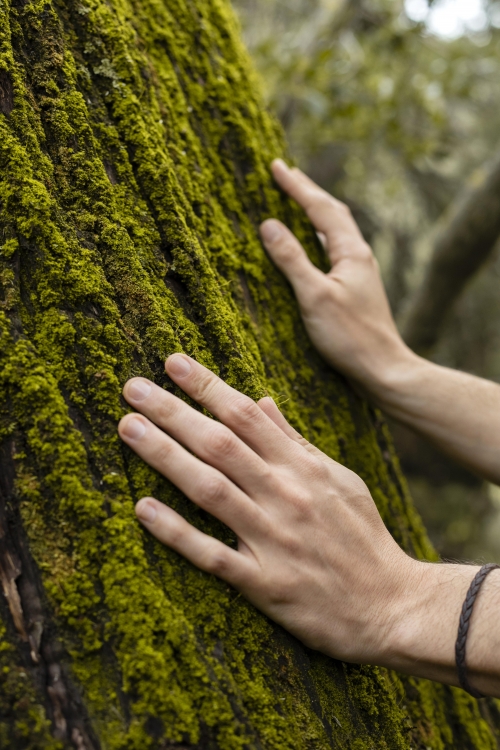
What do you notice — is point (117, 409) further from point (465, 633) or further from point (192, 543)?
point (465, 633)

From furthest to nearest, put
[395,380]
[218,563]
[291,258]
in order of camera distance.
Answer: [395,380]
[291,258]
[218,563]

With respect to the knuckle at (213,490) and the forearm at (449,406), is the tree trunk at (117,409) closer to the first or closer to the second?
the knuckle at (213,490)

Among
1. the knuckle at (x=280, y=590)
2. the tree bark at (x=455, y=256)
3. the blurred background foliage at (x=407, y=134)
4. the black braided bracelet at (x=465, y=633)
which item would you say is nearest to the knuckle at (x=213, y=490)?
the knuckle at (x=280, y=590)

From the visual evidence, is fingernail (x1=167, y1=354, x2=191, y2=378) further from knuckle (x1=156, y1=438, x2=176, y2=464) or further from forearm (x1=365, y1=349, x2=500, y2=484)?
forearm (x1=365, y1=349, x2=500, y2=484)

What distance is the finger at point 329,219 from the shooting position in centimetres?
243

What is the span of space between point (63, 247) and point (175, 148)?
0.71 meters

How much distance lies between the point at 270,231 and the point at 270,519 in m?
1.29

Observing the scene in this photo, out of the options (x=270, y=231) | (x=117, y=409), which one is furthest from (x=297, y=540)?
(x=270, y=231)

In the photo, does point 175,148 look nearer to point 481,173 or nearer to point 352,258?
point 352,258

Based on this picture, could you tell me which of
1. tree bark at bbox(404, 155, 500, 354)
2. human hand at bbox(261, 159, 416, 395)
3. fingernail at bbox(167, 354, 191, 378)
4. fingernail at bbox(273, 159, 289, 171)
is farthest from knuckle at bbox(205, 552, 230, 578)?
tree bark at bbox(404, 155, 500, 354)

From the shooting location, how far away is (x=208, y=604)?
52.1 inches

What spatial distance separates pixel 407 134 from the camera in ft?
21.7

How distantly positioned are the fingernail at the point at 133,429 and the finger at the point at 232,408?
0.18 metres

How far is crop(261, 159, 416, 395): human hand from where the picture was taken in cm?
225
